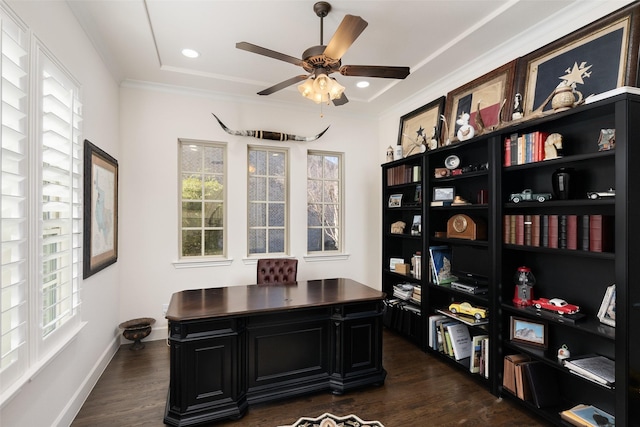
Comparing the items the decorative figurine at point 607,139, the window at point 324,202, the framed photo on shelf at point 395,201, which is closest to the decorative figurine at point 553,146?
the decorative figurine at point 607,139

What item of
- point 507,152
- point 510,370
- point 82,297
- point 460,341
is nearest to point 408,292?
point 460,341

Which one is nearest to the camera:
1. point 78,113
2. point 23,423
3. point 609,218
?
point 23,423

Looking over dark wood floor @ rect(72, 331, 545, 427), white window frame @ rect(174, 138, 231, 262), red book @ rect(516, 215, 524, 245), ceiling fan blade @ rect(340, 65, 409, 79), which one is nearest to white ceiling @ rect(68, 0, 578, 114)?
ceiling fan blade @ rect(340, 65, 409, 79)

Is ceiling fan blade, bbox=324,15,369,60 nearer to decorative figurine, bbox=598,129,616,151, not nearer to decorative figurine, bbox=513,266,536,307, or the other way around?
decorative figurine, bbox=598,129,616,151

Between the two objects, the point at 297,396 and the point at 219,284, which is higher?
the point at 219,284

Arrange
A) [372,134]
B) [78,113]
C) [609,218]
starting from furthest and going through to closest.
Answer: [372,134], [78,113], [609,218]

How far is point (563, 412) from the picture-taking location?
2.08 meters

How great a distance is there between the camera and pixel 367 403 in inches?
94.7

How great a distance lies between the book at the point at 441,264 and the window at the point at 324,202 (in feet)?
5.10

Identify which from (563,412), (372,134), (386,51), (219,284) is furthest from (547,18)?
(219,284)

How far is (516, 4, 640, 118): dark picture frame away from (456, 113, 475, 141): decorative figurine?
457 millimetres

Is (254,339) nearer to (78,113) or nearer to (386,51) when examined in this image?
(78,113)

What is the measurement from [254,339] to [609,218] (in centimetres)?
256

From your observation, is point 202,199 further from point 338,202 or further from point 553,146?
point 553,146
